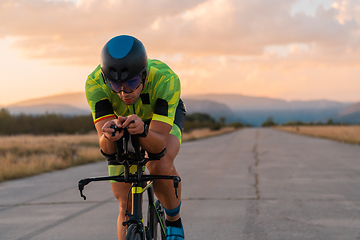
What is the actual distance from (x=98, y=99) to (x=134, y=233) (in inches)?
38.0

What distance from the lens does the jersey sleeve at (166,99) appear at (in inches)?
109

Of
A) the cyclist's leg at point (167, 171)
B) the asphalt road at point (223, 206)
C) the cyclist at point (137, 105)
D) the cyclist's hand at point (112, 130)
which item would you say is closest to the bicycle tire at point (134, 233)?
the cyclist at point (137, 105)

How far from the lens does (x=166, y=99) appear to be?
2.82 meters

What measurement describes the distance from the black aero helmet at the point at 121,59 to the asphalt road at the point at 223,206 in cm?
288

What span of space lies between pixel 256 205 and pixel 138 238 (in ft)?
14.7

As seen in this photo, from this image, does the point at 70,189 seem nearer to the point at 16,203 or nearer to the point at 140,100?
the point at 16,203

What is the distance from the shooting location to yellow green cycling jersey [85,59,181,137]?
111 inches

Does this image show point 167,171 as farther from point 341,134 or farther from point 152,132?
point 341,134

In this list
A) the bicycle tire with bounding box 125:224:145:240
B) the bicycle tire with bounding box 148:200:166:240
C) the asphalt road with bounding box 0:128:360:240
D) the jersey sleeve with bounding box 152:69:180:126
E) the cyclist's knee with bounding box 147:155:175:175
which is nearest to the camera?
the bicycle tire with bounding box 125:224:145:240

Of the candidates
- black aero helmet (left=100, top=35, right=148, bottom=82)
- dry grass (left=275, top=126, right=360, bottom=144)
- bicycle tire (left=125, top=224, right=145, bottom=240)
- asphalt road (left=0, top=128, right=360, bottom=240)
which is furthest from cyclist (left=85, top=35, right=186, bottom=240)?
dry grass (left=275, top=126, right=360, bottom=144)

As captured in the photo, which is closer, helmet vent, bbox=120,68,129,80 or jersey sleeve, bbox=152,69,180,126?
helmet vent, bbox=120,68,129,80

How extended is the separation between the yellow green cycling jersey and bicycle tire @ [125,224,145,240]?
0.74 metres

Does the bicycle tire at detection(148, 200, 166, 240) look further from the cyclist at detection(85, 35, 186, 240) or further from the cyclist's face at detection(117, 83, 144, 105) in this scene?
the cyclist's face at detection(117, 83, 144, 105)

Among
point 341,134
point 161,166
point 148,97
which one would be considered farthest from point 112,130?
point 341,134
